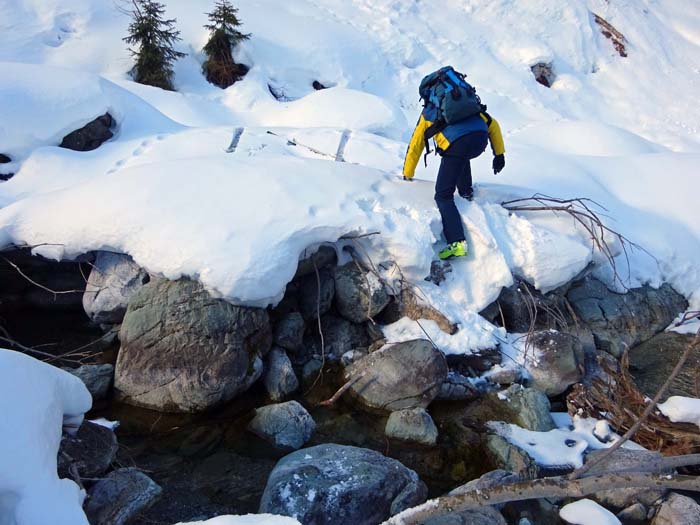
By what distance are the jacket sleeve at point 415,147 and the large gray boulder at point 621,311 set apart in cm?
225

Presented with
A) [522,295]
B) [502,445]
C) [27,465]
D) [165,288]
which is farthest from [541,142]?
[27,465]

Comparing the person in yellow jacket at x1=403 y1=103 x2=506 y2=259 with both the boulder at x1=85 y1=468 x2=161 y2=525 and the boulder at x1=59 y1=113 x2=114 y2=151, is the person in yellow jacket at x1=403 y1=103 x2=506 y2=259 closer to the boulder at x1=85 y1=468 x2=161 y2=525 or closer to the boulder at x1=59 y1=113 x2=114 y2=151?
the boulder at x1=85 y1=468 x2=161 y2=525

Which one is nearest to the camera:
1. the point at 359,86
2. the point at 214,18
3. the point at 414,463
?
the point at 414,463

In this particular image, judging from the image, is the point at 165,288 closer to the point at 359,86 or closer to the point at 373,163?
the point at 373,163

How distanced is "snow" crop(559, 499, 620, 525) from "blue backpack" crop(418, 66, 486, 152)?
125 inches

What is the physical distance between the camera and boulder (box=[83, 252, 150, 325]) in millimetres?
4520

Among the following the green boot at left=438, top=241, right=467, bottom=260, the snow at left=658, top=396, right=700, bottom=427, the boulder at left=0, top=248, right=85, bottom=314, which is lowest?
the boulder at left=0, top=248, right=85, bottom=314

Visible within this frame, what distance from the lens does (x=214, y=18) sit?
33.2 feet

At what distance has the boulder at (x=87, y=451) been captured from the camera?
9.27 feet

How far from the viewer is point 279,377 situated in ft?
14.1

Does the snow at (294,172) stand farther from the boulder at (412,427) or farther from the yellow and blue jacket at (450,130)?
the boulder at (412,427)

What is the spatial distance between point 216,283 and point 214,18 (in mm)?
8081

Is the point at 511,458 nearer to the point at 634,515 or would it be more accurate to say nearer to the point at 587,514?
the point at 587,514

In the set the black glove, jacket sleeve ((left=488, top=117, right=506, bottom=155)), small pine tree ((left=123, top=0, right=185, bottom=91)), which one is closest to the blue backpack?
jacket sleeve ((left=488, top=117, right=506, bottom=155))
